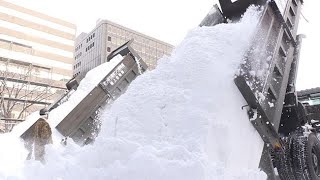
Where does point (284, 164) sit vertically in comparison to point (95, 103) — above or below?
below

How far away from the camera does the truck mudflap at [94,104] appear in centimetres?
593

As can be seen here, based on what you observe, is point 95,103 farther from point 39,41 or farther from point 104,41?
point 104,41

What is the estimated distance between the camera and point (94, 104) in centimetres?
618

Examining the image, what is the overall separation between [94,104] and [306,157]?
148 inches

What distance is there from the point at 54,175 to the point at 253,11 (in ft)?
8.96

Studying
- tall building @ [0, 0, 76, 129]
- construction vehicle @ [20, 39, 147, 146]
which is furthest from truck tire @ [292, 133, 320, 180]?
tall building @ [0, 0, 76, 129]

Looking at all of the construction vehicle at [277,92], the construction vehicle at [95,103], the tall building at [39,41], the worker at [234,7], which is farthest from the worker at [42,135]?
the tall building at [39,41]

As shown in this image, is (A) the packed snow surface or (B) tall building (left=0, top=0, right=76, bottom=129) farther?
(B) tall building (left=0, top=0, right=76, bottom=129)

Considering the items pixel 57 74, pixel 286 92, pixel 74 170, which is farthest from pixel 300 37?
pixel 57 74

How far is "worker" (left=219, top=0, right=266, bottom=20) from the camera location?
4.17 m

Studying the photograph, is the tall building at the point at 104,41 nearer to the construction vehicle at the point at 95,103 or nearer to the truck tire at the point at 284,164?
the construction vehicle at the point at 95,103

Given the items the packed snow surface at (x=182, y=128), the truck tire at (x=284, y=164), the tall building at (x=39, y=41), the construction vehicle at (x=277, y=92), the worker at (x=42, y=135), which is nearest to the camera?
the packed snow surface at (x=182, y=128)

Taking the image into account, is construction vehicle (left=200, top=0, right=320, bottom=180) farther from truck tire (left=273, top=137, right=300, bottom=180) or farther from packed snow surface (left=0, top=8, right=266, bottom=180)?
packed snow surface (left=0, top=8, right=266, bottom=180)

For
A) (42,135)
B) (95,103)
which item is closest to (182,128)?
(42,135)
